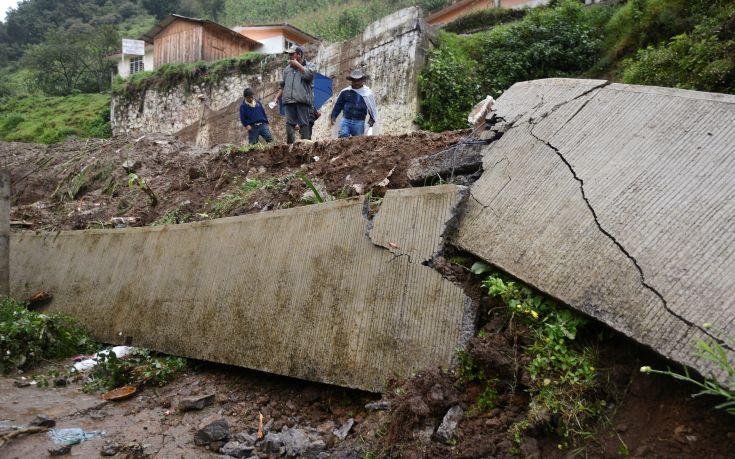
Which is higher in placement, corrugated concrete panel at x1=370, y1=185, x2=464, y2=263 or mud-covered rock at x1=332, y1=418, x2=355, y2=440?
corrugated concrete panel at x1=370, y1=185, x2=464, y2=263

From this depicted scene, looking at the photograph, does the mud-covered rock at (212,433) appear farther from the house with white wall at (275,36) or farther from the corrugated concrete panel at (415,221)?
the house with white wall at (275,36)

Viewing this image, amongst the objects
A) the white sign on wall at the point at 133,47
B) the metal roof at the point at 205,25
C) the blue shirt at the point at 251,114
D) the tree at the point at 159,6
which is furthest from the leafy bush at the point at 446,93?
the tree at the point at 159,6

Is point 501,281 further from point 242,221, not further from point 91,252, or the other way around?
point 91,252

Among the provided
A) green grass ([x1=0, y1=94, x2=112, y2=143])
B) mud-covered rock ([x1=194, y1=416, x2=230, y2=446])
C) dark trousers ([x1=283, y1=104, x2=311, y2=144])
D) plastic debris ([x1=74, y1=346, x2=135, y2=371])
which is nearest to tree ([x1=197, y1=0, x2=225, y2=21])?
green grass ([x1=0, y1=94, x2=112, y2=143])

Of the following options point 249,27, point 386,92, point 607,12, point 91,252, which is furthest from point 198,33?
point 91,252

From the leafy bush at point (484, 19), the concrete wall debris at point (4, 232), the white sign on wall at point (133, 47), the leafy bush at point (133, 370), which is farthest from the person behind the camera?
the white sign on wall at point (133, 47)

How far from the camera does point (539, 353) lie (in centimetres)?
209

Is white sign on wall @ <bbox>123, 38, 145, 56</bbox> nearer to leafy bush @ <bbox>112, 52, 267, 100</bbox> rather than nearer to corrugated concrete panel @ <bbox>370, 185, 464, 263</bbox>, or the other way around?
leafy bush @ <bbox>112, 52, 267, 100</bbox>

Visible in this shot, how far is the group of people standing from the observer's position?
614cm

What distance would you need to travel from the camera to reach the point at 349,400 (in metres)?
2.77

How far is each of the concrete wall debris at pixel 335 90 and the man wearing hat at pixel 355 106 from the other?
0.94 meters

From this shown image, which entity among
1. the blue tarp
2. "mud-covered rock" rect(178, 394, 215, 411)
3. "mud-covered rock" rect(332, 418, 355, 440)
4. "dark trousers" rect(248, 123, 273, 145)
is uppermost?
the blue tarp

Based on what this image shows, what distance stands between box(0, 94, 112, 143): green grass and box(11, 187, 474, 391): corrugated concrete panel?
17.3 m

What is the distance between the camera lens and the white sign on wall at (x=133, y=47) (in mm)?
27703
